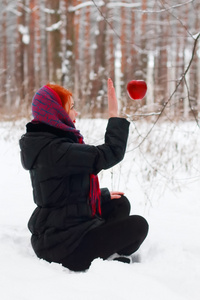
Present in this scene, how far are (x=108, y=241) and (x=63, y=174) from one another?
0.46 m

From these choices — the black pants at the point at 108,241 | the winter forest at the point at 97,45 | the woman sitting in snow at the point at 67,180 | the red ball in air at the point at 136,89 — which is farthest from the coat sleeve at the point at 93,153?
the winter forest at the point at 97,45

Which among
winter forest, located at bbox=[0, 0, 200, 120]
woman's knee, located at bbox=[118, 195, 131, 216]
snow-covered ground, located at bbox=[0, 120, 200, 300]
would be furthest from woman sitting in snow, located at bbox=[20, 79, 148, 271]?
winter forest, located at bbox=[0, 0, 200, 120]

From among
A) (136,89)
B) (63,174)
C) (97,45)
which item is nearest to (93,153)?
(63,174)

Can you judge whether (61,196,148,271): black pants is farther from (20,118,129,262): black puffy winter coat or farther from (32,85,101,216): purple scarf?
(32,85,101,216): purple scarf

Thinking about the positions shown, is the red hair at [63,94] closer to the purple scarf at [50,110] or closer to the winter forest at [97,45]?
the purple scarf at [50,110]

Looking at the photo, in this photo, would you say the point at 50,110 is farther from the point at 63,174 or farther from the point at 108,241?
the point at 108,241

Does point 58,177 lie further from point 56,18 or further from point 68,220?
point 56,18

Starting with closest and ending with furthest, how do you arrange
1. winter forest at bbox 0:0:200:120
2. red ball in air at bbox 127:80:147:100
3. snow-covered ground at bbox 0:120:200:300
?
snow-covered ground at bbox 0:120:200:300, red ball in air at bbox 127:80:147:100, winter forest at bbox 0:0:200:120

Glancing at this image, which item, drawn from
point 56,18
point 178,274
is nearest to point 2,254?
point 178,274

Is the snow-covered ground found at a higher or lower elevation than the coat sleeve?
lower

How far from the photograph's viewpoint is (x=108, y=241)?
2057mm

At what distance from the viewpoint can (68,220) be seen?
6.59 feet

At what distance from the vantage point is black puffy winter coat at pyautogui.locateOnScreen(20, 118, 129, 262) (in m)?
1.93

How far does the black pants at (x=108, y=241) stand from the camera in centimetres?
201
